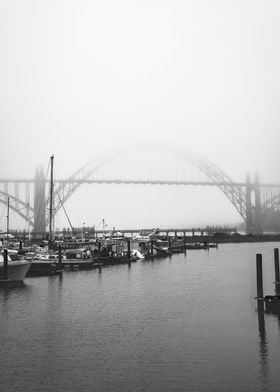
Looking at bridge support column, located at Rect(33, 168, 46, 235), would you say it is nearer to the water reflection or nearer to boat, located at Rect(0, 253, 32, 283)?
boat, located at Rect(0, 253, 32, 283)

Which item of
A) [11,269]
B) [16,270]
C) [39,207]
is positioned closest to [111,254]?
[16,270]

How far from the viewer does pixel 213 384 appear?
12695 millimetres

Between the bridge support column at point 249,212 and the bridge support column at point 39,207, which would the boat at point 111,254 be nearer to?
the bridge support column at point 39,207

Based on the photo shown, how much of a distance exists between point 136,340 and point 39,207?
3378 inches

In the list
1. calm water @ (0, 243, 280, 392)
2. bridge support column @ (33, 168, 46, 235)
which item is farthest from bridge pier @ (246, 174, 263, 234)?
calm water @ (0, 243, 280, 392)

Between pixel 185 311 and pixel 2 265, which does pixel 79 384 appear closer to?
pixel 185 311

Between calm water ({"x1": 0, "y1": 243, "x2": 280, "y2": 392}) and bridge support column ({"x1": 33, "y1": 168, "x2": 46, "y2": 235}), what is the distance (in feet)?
230

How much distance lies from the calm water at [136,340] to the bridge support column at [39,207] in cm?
7006

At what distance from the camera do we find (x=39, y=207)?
100812 millimetres

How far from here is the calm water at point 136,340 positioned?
1313 cm

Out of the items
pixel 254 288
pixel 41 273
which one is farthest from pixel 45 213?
pixel 254 288

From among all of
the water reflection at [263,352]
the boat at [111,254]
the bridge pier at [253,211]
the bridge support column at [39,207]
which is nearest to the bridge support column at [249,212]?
the bridge pier at [253,211]

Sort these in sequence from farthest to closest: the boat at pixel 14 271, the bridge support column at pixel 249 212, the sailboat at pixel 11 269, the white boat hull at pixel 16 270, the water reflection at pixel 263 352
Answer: the bridge support column at pixel 249 212, the white boat hull at pixel 16 270, the boat at pixel 14 271, the sailboat at pixel 11 269, the water reflection at pixel 263 352

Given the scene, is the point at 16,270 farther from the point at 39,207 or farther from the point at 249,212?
the point at 249,212
